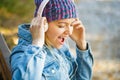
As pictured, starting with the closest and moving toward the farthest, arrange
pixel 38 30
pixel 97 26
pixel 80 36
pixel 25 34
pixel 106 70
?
pixel 38 30 < pixel 25 34 < pixel 80 36 < pixel 106 70 < pixel 97 26

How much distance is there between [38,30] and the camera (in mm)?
2234

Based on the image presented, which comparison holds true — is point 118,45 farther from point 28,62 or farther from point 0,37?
point 28,62

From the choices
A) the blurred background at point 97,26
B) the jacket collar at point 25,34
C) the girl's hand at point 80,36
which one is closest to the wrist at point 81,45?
the girl's hand at point 80,36

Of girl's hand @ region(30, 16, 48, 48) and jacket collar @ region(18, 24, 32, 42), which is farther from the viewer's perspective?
jacket collar @ region(18, 24, 32, 42)

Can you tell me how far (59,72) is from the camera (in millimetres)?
2371

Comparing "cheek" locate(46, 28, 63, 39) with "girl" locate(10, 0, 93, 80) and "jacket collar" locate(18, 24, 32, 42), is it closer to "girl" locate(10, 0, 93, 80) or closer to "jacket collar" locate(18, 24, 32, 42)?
"girl" locate(10, 0, 93, 80)

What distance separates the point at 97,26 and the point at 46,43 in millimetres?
5342

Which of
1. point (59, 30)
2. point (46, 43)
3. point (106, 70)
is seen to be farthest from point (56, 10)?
point (106, 70)

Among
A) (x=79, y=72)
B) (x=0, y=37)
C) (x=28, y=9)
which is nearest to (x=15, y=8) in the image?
(x=28, y=9)

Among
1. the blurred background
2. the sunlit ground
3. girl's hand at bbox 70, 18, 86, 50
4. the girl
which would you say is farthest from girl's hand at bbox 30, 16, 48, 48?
the sunlit ground

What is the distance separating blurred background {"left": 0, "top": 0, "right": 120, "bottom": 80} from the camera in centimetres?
622

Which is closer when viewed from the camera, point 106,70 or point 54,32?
point 54,32

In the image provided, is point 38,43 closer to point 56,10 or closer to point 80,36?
point 56,10

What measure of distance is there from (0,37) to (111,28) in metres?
4.91
